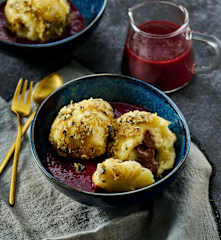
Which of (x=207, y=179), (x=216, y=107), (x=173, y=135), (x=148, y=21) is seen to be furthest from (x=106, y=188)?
(x=148, y=21)

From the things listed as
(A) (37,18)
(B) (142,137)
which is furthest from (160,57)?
(A) (37,18)

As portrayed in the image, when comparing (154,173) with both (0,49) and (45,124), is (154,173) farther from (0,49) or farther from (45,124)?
(0,49)

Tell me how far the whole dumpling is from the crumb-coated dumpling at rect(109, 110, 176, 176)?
25.4 inches

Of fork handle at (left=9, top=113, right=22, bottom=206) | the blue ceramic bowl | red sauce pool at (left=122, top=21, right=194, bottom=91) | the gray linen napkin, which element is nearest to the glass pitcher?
red sauce pool at (left=122, top=21, right=194, bottom=91)

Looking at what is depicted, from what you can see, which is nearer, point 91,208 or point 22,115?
point 91,208

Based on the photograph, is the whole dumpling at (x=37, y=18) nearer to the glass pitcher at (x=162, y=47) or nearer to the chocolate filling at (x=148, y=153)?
the glass pitcher at (x=162, y=47)

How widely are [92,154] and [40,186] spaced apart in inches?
9.9

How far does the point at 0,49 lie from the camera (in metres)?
1.85

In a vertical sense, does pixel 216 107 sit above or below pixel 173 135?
below

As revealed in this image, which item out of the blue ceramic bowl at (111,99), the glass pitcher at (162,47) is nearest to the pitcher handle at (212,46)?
the glass pitcher at (162,47)

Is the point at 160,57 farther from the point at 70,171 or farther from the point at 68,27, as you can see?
the point at 70,171

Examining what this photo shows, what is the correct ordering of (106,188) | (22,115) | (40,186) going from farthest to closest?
(22,115), (40,186), (106,188)

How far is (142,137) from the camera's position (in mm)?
1396

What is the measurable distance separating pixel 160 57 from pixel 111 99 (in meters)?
0.27
